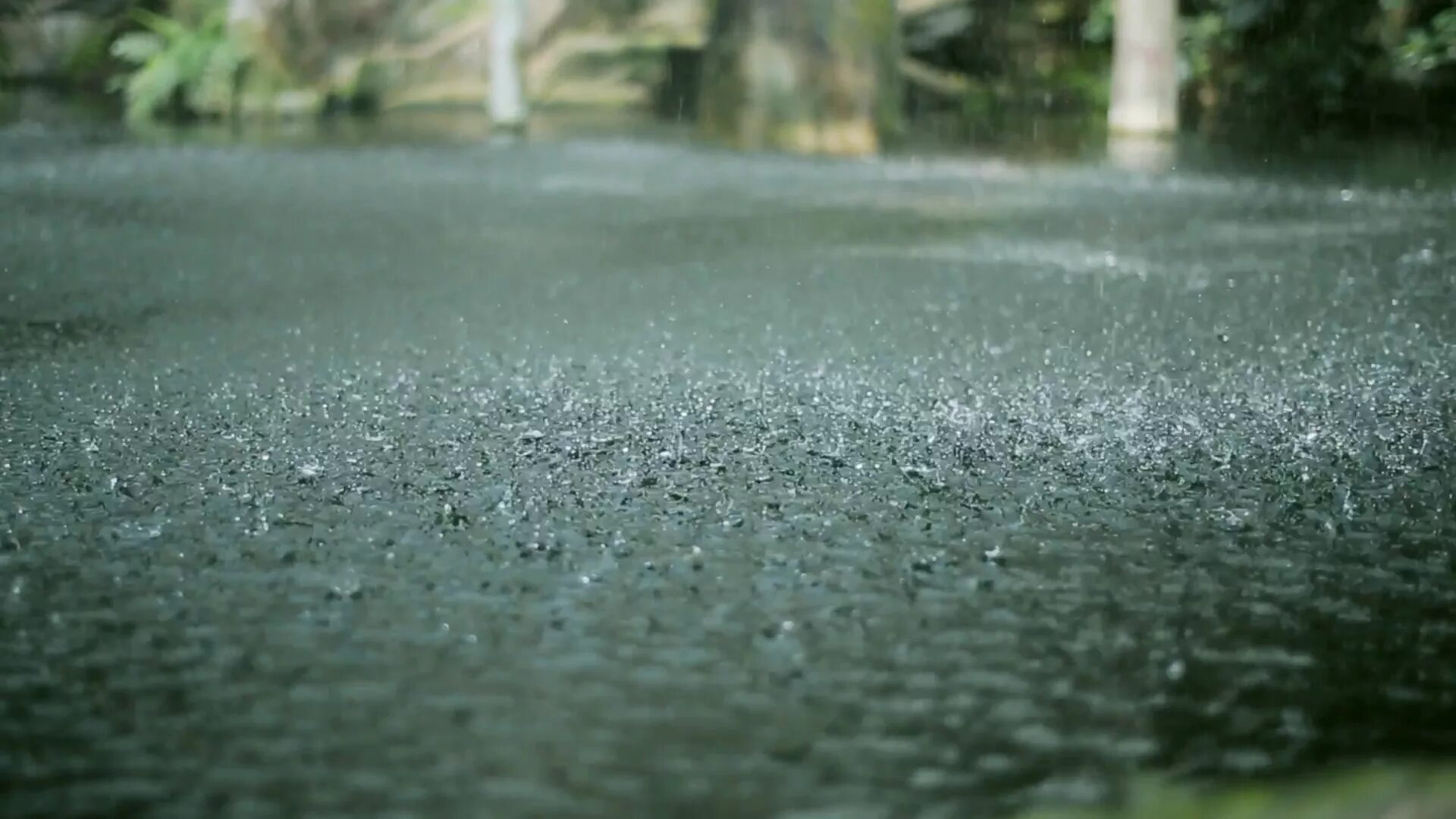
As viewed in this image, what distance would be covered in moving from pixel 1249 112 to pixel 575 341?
12004 mm

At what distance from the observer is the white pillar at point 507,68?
44.7 ft

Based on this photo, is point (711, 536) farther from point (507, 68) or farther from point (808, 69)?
point (507, 68)

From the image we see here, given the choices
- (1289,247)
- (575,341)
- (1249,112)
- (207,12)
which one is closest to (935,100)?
(1249,112)

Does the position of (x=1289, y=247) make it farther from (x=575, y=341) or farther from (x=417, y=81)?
(x=417, y=81)

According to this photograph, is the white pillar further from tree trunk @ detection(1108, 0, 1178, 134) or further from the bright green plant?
tree trunk @ detection(1108, 0, 1178, 134)

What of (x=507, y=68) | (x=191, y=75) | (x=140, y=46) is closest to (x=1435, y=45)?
(x=507, y=68)

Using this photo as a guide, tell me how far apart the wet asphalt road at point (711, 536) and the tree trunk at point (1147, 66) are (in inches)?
320

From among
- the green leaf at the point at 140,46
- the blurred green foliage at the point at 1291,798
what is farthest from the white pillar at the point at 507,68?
the blurred green foliage at the point at 1291,798

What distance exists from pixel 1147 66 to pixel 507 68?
5098 millimetres

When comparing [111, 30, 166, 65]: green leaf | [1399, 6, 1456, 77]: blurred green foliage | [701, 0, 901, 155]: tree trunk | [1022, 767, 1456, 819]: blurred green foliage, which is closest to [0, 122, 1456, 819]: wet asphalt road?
[1022, 767, 1456, 819]: blurred green foliage

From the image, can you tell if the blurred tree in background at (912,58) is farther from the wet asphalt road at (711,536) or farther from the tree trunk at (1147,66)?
the wet asphalt road at (711,536)

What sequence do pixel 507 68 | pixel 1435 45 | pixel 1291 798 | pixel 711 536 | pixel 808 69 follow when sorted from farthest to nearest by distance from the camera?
pixel 507 68 → pixel 1435 45 → pixel 808 69 → pixel 711 536 → pixel 1291 798

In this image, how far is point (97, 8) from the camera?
68.8 feet

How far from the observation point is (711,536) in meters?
2.09
